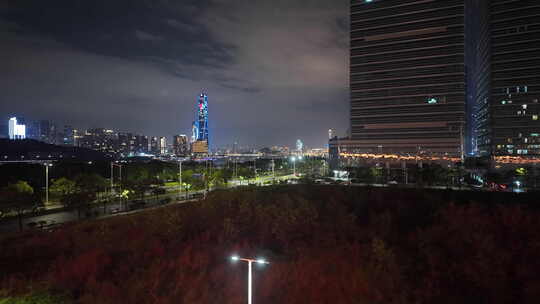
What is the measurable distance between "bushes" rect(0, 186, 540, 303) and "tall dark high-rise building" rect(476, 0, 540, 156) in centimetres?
7767

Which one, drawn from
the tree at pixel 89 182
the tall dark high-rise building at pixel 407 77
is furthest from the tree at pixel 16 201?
the tall dark high-rise building at pixel 407 77

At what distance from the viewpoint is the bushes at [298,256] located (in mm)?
11328

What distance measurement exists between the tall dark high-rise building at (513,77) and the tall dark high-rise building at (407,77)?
7324 mm

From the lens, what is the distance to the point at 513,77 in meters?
82.1

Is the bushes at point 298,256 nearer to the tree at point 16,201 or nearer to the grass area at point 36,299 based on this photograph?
the grass area at point 36,299

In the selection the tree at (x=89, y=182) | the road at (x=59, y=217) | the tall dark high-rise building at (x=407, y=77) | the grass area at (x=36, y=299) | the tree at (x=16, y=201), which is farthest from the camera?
the tall dark high-rise building at (x=407, y=77)

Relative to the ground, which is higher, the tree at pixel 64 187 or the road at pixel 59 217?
the tree at pixel 64 187

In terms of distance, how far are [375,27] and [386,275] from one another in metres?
96.4

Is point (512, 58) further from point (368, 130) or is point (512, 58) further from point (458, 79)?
point (368, 130)

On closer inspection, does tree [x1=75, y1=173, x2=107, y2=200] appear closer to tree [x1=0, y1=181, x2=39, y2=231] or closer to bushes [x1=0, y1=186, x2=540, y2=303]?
tree [x1=0, y1=181, x2=39, y2=231]

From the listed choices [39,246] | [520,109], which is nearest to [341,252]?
[39,246]

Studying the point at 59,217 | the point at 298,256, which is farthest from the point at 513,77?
the point at 59,217

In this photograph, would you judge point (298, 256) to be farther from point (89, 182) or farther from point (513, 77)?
point (513, 77)

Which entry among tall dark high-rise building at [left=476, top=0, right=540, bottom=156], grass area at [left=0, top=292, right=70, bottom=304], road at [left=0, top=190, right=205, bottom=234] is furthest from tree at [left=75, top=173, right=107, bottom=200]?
tall dark high-rise building at [left=476, top=0, right=540, bottom=156]
